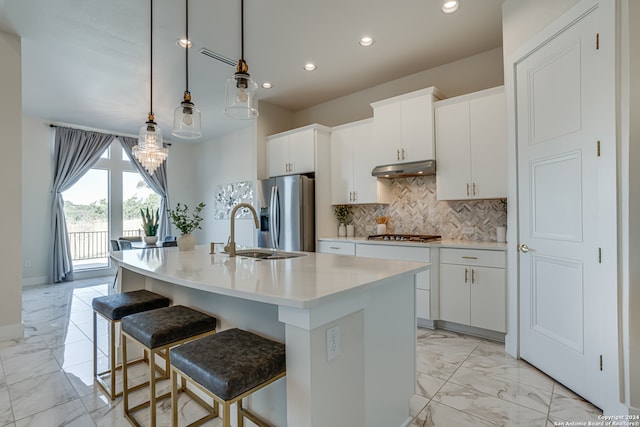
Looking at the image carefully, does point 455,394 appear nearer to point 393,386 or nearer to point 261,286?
point 393,386

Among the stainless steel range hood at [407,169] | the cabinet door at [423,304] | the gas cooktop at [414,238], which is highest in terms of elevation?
the stainless steel range hood at [407,169]

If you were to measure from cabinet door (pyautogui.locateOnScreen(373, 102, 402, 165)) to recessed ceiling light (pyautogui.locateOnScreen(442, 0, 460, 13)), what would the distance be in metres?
1.07

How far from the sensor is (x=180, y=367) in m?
1.32

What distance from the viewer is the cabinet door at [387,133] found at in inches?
142

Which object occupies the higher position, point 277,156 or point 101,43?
point 101,43

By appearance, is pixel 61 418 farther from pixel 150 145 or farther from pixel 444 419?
pixel 150 145

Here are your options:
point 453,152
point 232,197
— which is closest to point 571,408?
point 453,152

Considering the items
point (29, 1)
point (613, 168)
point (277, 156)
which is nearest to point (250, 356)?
point (613, 168)

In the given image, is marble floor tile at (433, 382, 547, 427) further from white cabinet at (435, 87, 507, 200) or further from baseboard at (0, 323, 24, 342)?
baseboard at (0, 323, 24, 342)

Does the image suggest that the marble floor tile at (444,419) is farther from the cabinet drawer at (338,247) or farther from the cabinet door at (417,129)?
the cabinet door at (417,129)

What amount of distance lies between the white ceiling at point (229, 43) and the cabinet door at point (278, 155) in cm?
67

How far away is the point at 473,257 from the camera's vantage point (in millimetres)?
2936

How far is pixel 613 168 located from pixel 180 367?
95.9 inches

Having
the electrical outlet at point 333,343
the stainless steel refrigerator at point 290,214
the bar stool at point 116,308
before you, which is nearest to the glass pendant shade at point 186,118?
the bar stool at point 116,308
